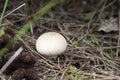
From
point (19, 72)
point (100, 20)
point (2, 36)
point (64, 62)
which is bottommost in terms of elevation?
point (19, 72)

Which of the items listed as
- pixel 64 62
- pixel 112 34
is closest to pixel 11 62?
pixel 64 62

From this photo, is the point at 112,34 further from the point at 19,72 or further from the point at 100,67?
the point at 19,72

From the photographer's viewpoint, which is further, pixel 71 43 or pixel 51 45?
pixel 71 43

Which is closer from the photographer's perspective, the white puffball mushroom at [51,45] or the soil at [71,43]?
the soil at [71,43]

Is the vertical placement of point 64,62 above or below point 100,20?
below

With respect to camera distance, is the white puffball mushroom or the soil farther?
the white puffball mushroom

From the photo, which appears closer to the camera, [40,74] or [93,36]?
[40,74]

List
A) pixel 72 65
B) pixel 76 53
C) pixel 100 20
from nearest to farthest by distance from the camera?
pixel 72 65 → pixel 76 53 → pixel 100 20

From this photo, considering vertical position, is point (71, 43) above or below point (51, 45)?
above
